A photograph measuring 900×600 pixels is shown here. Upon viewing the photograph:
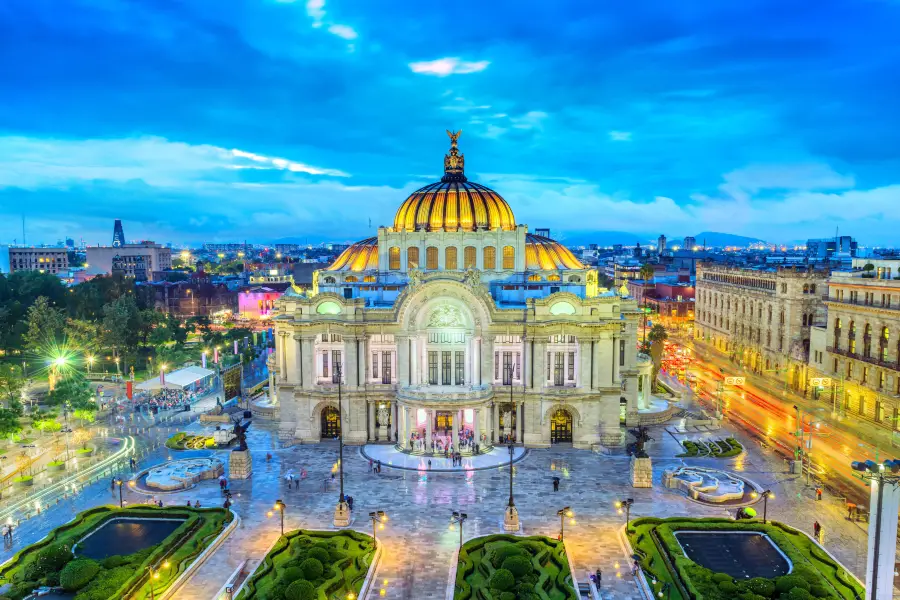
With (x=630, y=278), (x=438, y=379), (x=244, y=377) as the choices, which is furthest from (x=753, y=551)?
(x=630, y=278)

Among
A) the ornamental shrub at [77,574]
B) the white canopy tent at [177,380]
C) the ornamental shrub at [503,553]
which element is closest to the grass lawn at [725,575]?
the ornamental shrub at [503,553]

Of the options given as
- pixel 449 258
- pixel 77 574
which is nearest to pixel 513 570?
pixel 77 574

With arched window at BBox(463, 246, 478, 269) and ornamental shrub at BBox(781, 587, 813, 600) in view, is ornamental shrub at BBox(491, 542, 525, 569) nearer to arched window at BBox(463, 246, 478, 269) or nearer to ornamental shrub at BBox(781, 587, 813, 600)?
ornamental shrub at BBox(781, 587, 813, 600)

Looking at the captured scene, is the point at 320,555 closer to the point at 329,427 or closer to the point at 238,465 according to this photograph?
the point at 238,465

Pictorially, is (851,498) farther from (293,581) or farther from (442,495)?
(293,581)

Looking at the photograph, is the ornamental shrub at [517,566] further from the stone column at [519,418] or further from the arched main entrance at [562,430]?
the arched main entrance at [562,430]

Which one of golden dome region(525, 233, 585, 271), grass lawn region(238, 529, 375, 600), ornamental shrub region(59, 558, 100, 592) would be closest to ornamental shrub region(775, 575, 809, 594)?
grass lawn region(238, 529, 375, 600)
